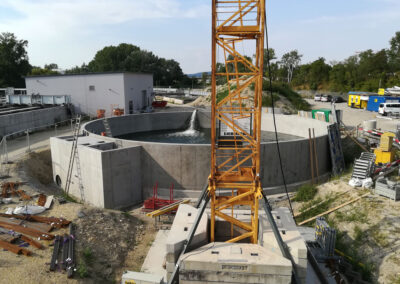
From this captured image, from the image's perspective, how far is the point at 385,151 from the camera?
17.0m

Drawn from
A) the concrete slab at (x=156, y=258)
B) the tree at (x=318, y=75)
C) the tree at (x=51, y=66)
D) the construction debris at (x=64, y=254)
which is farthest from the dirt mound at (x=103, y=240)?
the tree at (x=51, y=66)

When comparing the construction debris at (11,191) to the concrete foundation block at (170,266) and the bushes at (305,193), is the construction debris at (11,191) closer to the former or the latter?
the concrete foundation block at (170,266)

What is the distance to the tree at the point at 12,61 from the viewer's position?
57.0 meters

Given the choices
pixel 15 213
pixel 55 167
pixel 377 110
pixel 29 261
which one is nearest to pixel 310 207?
pixel 29 261

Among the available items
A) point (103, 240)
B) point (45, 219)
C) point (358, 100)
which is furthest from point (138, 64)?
point (103, 240)

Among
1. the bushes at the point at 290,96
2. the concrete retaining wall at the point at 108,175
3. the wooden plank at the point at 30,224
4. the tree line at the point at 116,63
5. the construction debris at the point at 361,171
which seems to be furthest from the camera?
the tree line at the point at 116,63

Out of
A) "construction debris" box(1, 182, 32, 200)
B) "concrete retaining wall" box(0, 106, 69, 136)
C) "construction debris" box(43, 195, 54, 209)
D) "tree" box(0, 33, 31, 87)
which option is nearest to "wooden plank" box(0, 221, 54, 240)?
"construction debris" box(43, 195, 54, 209)

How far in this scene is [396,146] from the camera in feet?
62.2

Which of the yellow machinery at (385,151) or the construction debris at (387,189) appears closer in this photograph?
the construction debris at (387,189)

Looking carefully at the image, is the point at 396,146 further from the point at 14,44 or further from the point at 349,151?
the point at 14,44

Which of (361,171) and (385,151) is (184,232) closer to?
Answer: (361,171)

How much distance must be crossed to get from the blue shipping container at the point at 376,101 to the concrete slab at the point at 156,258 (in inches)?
1460

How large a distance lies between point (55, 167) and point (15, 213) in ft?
22.3

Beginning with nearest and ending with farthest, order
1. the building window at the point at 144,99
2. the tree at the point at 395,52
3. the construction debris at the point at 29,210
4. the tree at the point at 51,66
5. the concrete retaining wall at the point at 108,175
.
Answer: the construction debris at the point at 29,210 < the concrete retaining wall at the point at 108,175 < the building window at the point at 144,99 < the tree at the point at 395,52 < the tree at the point at 51,66
